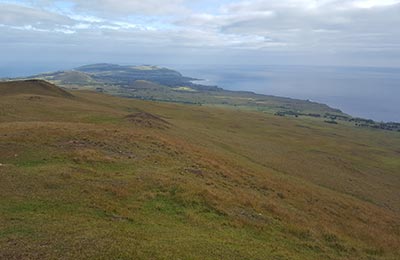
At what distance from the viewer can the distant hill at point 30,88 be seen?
273ft

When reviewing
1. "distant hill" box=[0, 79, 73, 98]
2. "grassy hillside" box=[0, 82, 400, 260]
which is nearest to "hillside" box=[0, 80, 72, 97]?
"distant hill" box=[0, 79, 73, 98]

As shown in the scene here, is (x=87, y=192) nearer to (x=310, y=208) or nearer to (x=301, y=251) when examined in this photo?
(x=301, y=251)

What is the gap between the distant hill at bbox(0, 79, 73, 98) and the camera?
83188 millimetres

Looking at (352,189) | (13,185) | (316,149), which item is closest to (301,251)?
(13,185)

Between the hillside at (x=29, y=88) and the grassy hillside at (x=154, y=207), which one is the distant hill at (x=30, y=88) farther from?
the grassy hillside at (x=154, y=207)

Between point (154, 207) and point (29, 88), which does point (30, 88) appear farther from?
point (154, 207)

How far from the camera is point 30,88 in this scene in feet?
286

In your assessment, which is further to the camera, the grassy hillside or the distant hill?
the distant hill

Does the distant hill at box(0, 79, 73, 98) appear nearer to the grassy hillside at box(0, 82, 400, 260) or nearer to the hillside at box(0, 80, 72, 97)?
the hillside at box(0, 80, 72, 97)

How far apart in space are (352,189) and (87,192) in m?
39.0

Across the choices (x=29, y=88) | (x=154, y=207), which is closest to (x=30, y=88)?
(x=29, y=88)

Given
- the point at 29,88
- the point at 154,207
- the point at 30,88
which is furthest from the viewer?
the point at 30,88

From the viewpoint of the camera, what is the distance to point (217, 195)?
28094 millimetres

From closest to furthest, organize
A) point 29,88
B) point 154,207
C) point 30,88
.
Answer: point 154,207, point 29,88, point 30,88
